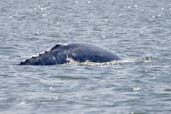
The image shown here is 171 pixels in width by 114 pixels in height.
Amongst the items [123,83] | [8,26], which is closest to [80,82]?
[123,83]

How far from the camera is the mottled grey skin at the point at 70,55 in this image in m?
26.4

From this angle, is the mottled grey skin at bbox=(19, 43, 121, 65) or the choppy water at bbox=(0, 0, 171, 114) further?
the mottled grey skin at bbox=(19, 43, 121, 65)

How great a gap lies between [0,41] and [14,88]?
615 inches

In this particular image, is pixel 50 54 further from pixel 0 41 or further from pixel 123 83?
pixel 0 41

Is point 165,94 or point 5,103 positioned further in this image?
point 165,94

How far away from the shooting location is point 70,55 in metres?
26.7

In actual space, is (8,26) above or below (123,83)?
above

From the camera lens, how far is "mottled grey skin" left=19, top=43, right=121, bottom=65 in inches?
1039

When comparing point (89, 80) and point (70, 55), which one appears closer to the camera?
point (89, 80)

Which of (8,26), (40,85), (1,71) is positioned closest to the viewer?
(40,85)

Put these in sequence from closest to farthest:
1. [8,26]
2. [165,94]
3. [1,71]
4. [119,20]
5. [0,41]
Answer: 1. [165,94]
2. [1,71]
3. [0,41]
4. [8,26]
5. [119,20]

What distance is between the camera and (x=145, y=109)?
18344 millimetres

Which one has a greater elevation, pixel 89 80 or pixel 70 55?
pixel 70 55

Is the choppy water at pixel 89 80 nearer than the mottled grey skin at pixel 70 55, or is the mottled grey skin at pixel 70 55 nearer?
the choppy water at pixel 89 80
